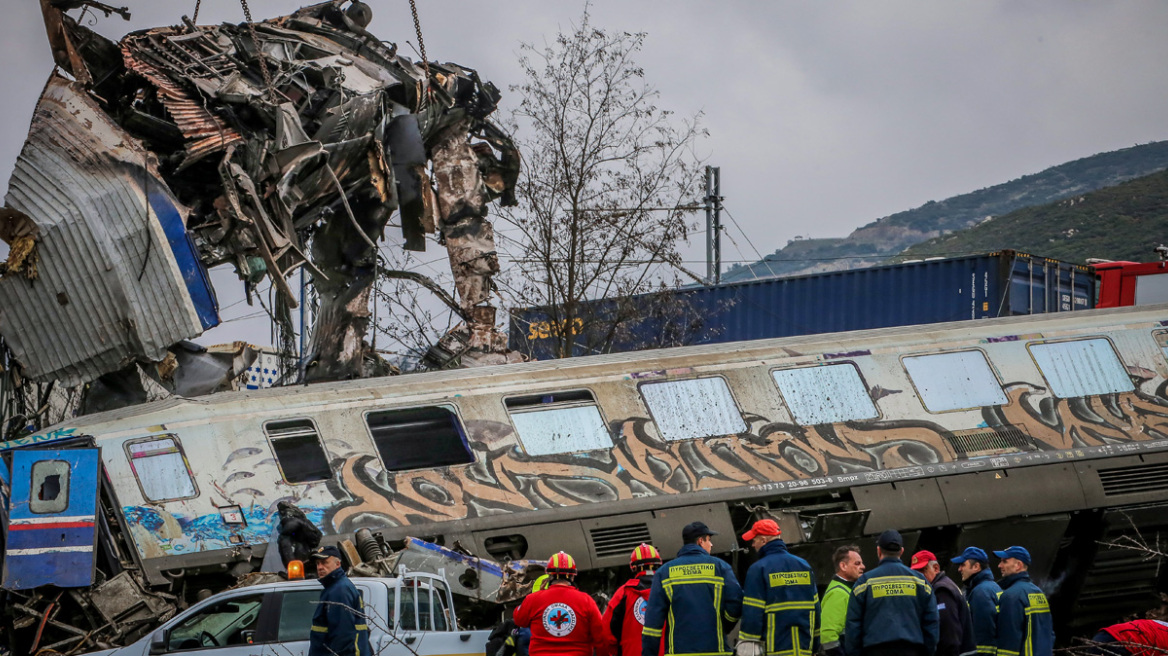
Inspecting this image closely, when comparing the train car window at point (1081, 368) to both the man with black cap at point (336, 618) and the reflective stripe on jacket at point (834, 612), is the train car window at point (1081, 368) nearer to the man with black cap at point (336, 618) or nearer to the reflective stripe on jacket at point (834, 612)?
the reflective stripe on jacket at point (834, 612)

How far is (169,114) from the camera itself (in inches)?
592

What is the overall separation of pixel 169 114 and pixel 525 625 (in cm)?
896

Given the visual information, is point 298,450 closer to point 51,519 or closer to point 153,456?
point 153,456

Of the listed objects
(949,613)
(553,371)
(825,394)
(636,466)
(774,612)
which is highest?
(553,371)

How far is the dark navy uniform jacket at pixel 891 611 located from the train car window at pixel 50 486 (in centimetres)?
782

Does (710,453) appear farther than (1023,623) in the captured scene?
Yes

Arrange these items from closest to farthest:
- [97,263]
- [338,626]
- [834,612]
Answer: [338,626]
[834,612]
[97,263]

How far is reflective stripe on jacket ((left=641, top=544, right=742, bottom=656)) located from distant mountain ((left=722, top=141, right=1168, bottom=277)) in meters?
108

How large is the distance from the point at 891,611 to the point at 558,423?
600 cm

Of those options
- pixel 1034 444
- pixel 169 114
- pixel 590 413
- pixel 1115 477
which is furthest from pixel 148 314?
pixel 1115 477

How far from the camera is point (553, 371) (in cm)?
1439

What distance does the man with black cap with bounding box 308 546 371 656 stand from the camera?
905 centimetres

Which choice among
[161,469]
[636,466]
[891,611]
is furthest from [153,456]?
[891,611]

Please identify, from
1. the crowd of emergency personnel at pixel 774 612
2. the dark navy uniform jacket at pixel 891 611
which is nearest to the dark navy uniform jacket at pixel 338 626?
the crowd of emergency personnel at pixel 774 612
